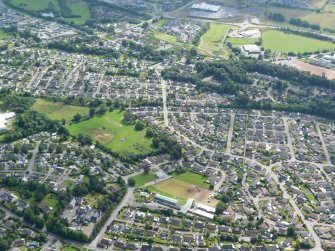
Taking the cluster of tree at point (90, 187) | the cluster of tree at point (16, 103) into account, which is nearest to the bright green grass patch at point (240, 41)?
the cluster of tree at point (16, 103)

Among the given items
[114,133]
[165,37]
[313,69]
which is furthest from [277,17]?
[114,133]

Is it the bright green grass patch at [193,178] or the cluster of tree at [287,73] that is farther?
the cluster of tree at [287,73]

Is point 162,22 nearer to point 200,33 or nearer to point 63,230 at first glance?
point 200,33

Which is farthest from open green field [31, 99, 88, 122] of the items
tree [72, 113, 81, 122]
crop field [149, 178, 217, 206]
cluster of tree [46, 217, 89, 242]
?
cluster of tree [46, 217, 89, 242]

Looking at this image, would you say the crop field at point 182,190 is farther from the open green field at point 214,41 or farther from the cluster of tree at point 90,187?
the open green field at point 214,41

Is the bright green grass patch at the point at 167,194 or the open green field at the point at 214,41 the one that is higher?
the open green field at the point at 214,41

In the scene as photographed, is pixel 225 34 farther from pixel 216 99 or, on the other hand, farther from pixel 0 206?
pixel 0 206

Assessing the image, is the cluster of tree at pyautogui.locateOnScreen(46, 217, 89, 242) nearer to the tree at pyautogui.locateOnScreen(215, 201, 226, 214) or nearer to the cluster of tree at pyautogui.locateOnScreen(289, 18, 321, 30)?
the tree at pyautogui.locateOnScreen(215, 201, 226, 214)
